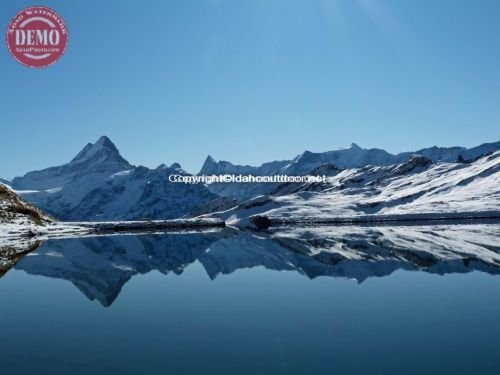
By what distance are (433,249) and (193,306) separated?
1604 inches

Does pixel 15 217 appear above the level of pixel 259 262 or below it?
above

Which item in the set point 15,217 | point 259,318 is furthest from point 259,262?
point 15,217

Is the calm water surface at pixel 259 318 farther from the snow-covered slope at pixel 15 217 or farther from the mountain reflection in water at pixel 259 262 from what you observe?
the snow-covered slope at pixel 15 217

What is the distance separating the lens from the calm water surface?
1834 centimetres

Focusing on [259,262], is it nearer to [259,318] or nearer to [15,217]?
[259,318]

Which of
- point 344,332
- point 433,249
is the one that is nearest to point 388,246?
point 433,249

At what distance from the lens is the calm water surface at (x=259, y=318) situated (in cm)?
Answer: 1834

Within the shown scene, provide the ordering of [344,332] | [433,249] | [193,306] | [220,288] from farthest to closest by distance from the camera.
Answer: [433,249], [220,288], [193,306], [344,332]

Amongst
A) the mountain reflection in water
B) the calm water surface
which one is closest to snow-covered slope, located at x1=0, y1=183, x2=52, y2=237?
the mountain reflection in water

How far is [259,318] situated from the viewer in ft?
86.4

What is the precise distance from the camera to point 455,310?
2667cm

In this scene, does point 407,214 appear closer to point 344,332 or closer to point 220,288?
point 220,288

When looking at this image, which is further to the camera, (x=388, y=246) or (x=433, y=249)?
(x=388, y=246)

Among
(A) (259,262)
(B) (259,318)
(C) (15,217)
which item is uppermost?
(C) (15,217)
